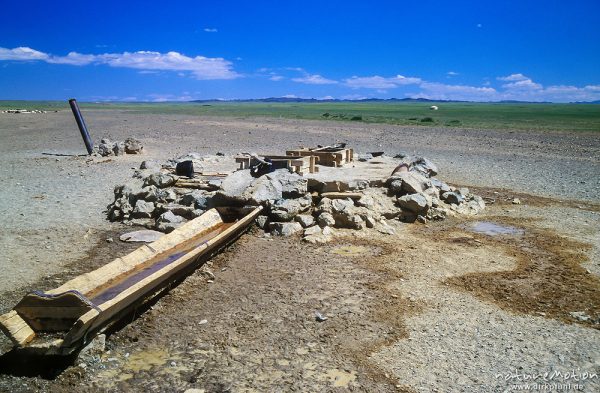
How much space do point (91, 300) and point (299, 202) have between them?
4.75 m

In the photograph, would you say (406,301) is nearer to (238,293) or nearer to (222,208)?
(238,293)

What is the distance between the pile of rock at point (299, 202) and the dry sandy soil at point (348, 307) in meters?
0.43

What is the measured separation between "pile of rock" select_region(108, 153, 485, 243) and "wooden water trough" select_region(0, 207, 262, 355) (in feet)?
5.93

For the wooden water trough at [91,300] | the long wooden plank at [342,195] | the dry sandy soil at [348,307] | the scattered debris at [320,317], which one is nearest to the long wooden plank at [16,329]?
the wooden water trough at [91,300]

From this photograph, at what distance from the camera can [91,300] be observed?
5.26 metres

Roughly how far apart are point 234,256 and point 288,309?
2121mm

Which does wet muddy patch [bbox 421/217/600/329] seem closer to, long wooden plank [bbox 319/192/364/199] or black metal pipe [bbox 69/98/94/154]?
long wooden plank [bbox 319/192/364/199]

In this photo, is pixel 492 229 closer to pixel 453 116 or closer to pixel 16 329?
pixel 16 329

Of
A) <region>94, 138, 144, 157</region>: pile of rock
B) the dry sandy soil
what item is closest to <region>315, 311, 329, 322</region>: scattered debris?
the dry sandy soil

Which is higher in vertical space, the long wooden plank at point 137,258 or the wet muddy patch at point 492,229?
the long wooden plank at point 137,258

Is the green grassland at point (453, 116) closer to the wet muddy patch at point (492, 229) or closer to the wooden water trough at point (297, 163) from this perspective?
the wet muddy patch at point (492, 229)

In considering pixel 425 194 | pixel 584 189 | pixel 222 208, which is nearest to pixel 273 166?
pixel 222 208

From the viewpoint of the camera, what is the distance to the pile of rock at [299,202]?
8.84 metres

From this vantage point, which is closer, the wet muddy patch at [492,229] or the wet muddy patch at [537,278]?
the wet muddy patch at [537,278]
